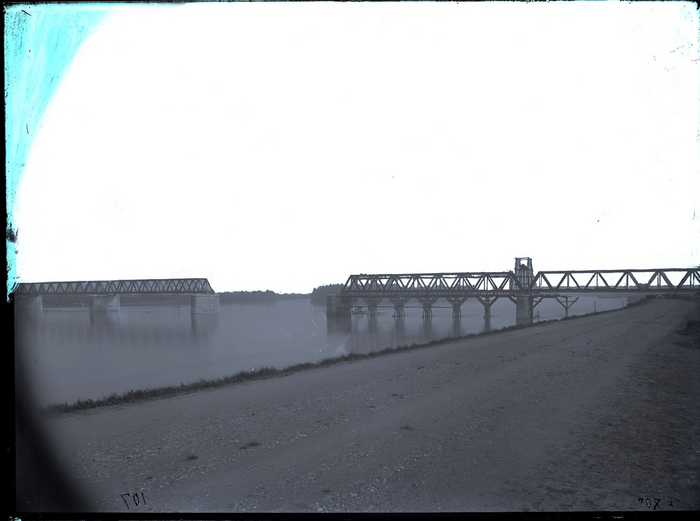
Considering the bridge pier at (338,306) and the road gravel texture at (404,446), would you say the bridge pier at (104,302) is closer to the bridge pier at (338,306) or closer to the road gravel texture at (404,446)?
the bridge pier at (338,306)

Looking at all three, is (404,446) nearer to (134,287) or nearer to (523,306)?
(523,306)

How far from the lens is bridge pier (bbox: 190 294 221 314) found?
304ft

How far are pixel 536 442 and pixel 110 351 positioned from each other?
1649 inches

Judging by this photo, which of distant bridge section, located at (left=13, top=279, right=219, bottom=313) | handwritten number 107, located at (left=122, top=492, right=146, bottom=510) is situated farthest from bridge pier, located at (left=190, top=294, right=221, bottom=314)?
handwritten number 107, located at (left=122, top=492, right=146, bottom=510)

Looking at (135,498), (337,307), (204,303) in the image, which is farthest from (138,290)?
(135,498)

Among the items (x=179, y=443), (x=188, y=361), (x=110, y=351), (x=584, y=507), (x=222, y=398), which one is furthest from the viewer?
(x=110, y=351)

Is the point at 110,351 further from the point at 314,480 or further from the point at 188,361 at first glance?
the point at 314,480

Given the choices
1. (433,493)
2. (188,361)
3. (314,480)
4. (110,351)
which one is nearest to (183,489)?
(314,480)

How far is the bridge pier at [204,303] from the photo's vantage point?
304ft

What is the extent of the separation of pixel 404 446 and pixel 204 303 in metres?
96.4

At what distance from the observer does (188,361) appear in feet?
101

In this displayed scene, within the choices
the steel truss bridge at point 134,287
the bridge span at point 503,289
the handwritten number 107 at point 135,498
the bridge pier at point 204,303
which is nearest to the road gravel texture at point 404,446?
the handwritten number 107 at point 135,498

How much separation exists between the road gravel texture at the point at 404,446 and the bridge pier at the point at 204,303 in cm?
8564

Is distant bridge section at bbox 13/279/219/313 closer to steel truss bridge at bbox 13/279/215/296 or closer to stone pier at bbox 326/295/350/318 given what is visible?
steel truss bridge at bbox 13/279/215/296
